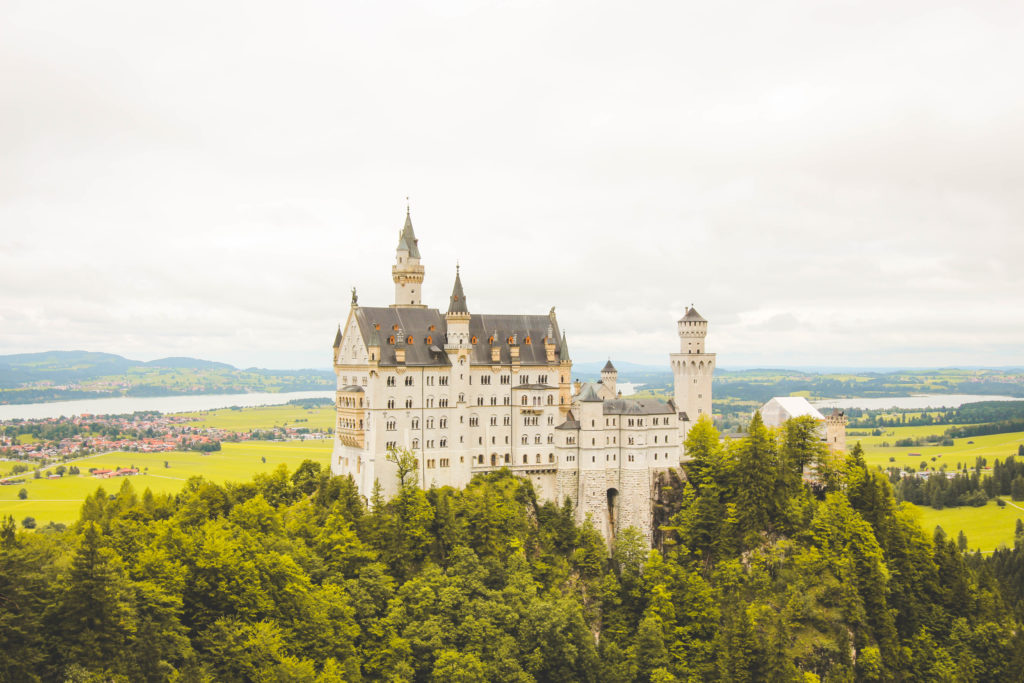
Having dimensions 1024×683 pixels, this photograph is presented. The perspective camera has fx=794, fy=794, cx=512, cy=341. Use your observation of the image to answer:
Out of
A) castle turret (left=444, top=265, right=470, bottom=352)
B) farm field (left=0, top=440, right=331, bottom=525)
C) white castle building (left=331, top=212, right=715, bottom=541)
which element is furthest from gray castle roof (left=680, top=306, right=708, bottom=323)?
Result: farm field (left=0, top=440, right=331, bottom=525)

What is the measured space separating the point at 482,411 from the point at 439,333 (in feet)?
28.7

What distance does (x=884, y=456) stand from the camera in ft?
638

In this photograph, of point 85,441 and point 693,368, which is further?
point 85,441

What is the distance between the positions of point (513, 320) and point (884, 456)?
484 feet

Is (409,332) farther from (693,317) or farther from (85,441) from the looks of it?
(85,441)

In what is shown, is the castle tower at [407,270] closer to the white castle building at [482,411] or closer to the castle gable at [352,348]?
the white castle building at [482,411]

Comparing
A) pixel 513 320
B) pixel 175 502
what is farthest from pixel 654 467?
pixel 175 502

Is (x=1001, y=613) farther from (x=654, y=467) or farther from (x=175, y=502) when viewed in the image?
(x=175, y=502)

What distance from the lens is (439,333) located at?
255 ft

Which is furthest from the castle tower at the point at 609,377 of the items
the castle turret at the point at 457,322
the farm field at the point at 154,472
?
the farm field at the point at 154,472

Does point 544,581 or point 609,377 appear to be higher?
point 609,377

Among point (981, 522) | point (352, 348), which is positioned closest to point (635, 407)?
point (352, 348)

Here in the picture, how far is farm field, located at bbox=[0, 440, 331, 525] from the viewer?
103 meters

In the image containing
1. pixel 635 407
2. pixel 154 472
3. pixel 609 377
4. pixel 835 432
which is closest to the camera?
pixel 635 407
